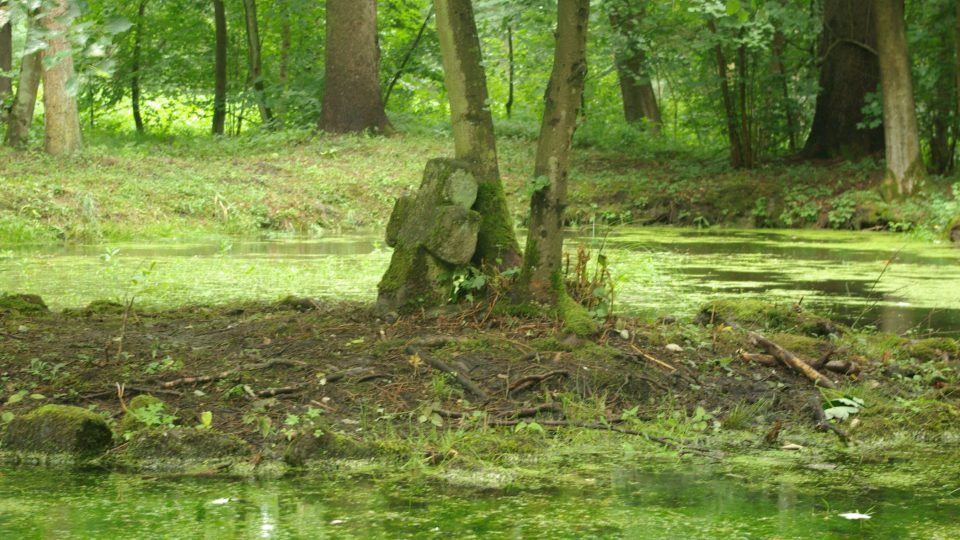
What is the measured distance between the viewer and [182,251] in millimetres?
11961

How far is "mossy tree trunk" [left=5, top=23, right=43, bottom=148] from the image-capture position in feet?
57.0

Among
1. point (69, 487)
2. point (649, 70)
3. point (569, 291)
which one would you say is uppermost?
point (649, 70)

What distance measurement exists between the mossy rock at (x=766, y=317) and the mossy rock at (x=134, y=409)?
124 inches

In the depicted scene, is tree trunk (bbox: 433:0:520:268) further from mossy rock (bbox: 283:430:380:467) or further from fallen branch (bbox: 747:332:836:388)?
mossy rock (bbox: 283:430:380:467)

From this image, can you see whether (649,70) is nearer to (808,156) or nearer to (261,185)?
(808,156)

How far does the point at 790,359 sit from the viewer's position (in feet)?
18.0

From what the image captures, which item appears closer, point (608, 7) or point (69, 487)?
point (69, 487)

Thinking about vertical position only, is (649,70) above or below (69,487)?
above

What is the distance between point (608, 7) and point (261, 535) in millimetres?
14512

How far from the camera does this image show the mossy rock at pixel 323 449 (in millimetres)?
4148

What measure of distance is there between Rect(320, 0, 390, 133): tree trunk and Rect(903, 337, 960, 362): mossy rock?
1497 cm

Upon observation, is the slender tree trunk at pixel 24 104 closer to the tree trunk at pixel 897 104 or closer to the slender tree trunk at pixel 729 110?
the slender tree trunk at pixel 729 110

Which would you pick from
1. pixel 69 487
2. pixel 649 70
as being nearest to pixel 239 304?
pixel 69 487

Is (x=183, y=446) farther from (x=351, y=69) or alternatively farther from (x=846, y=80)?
(x=351, y=69)
